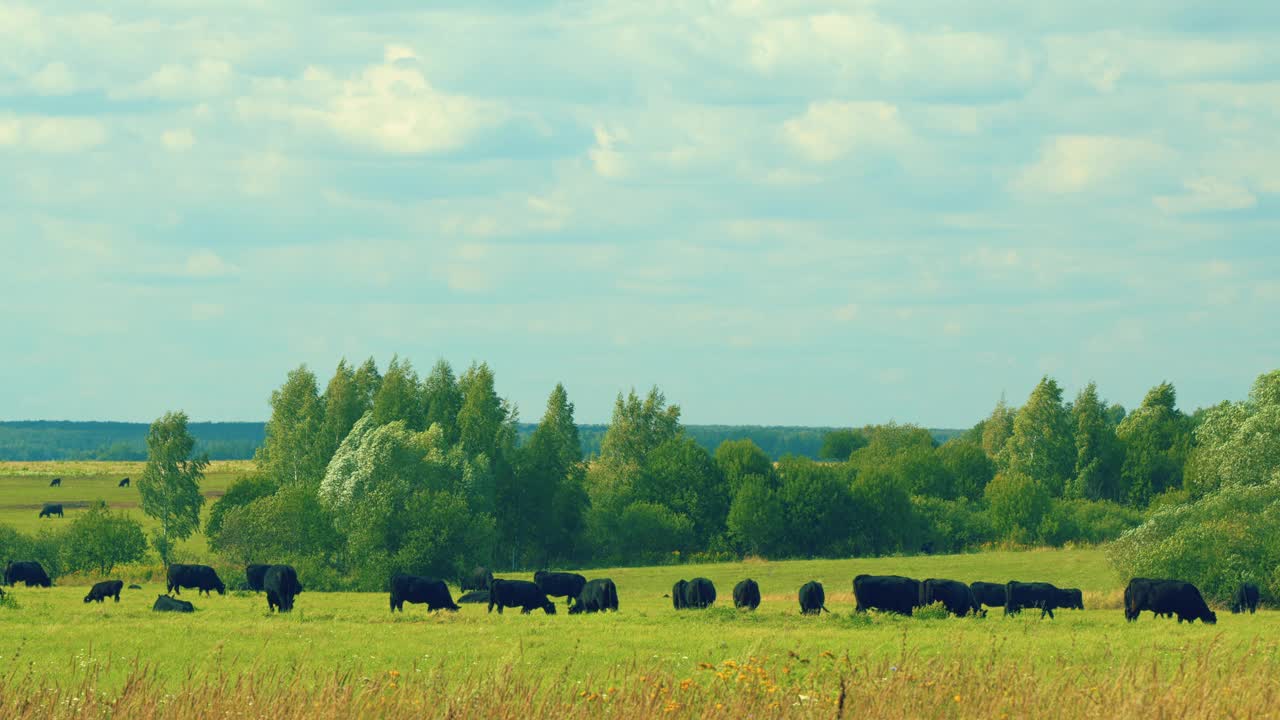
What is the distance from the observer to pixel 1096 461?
123 meters

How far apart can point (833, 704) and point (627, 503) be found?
92.4 meters

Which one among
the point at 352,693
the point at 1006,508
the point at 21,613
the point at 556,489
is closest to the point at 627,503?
the point at 556,489

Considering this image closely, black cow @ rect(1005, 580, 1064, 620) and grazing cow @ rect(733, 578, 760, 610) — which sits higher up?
black cow @ rect(1005, 580, 1064, 620)

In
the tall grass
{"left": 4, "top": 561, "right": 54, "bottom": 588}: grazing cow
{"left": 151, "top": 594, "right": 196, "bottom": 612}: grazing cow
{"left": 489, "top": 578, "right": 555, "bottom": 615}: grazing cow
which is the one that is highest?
the tall grass

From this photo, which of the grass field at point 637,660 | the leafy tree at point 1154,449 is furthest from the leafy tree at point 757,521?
the leafy tree at point 1154,449

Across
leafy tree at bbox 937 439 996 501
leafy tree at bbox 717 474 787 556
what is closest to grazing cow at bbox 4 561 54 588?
leafy tree at bbox 717 474 787 556

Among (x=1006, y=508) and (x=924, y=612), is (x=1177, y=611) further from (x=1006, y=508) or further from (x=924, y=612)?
(x=1006, y=508)

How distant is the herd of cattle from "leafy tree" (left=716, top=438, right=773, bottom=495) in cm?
5278

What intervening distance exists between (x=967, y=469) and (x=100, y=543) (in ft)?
269

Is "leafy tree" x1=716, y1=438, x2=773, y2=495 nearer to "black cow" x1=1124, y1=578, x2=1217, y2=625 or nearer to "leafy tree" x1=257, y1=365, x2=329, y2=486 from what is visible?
"leafy tree" x1=257, y1=365, x2=329, y2=486

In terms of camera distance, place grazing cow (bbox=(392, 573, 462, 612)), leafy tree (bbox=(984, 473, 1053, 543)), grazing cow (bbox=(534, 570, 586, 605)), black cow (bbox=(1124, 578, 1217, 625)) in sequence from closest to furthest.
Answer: black cow (bbox=(1124, 578, 1217, 625))
grazing cow (bbox=(392, 573, 462, 612))
grazing cow (bbox=(534, 570, 586, 605))
leafy tree (bbox=(984, 473, 1053, 543))

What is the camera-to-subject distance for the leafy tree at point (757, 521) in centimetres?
9938

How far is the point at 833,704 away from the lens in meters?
12.1

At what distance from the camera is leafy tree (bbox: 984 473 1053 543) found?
102m
